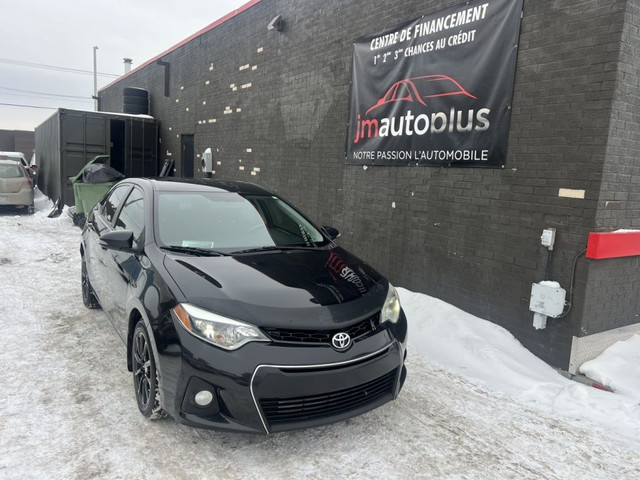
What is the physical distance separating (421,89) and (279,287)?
12.9ft

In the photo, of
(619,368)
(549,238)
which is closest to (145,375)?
(549,238)

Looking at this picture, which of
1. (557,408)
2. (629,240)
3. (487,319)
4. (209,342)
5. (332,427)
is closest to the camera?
(209,342)

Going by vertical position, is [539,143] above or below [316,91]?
below

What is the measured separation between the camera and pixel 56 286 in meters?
6.35

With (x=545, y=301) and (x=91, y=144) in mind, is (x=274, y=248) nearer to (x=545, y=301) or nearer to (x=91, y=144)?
(x=545, y=301)

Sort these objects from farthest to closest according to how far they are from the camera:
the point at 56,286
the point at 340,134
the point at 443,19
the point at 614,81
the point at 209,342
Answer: the point at 340,134 < the point at 56,286 < the point at 443,19 < the point at 614,81 < the point at 209,342

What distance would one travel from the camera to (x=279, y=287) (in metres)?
2.96

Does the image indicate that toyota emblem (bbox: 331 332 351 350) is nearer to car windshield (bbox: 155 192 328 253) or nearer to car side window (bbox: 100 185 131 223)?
car windshield (bbox: 155 192 328 253)

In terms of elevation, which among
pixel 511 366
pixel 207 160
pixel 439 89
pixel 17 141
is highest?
pixel 17 141

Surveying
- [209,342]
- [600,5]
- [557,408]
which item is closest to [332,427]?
[209,342]

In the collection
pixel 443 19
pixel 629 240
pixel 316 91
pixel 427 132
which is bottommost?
pixel 629 240

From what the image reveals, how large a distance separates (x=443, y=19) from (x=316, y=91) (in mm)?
2873

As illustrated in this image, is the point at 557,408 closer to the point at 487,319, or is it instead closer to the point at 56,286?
the point at 487,319

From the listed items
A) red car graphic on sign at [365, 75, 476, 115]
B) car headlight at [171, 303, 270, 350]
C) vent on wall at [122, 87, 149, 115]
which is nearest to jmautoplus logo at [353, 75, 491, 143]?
red car graphic on sign at [365, 75, 476, 115]
